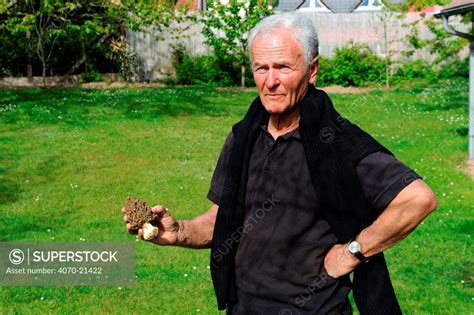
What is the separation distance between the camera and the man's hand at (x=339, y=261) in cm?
307

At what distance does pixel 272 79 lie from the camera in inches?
124

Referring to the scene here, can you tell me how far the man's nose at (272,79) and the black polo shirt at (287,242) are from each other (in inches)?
8.0

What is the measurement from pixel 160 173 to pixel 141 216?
973 cm

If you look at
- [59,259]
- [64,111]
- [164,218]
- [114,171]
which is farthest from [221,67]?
[164,218]

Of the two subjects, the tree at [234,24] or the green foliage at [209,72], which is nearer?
the tree at [234,24]

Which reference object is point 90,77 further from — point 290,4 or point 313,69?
point 313,69

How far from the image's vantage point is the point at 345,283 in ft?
10.6

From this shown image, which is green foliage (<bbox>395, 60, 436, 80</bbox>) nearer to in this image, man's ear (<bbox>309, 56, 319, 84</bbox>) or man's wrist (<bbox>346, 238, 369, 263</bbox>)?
man's ear (<bbox>309, 56, 319, 84</bbox>)

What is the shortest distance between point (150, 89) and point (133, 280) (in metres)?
17.0

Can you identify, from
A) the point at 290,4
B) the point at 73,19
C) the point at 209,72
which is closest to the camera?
the point at 73,19

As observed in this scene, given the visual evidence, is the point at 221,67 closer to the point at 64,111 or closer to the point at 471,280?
the point at 64,111

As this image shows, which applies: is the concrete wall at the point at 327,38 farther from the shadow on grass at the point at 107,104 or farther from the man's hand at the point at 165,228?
the man's hand at the point at 165,228
